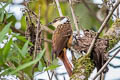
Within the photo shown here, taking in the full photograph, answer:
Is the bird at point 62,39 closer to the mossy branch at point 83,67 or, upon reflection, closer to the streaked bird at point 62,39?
the streaked bird at point 62,39

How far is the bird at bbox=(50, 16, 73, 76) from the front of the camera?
3.21 meters

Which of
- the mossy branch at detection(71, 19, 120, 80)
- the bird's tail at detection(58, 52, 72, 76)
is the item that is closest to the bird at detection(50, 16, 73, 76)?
the bird's tail at detection(58, 52, 72, 76)

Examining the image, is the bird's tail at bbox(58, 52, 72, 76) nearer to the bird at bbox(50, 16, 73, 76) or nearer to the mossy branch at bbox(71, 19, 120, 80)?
the bird at bbox(50, 16, 73, 76)

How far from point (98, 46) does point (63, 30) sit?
0.75 m

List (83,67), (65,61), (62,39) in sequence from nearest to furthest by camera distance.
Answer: (83,67)
(65,61)
(62,39)

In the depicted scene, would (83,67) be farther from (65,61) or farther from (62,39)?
(62,39)

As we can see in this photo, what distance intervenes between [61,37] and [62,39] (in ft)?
0.07

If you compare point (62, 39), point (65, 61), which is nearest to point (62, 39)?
point (62, 39)

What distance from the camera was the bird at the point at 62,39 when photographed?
3212 millimetres

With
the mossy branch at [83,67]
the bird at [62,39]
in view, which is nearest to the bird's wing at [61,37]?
the bird at [62,39]

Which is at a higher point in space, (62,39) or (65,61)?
(62,39)

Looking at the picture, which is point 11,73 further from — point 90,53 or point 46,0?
point 46,0

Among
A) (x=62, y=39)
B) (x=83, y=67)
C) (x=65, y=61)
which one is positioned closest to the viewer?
(x=83, y=67)

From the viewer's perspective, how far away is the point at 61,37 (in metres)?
3.47
